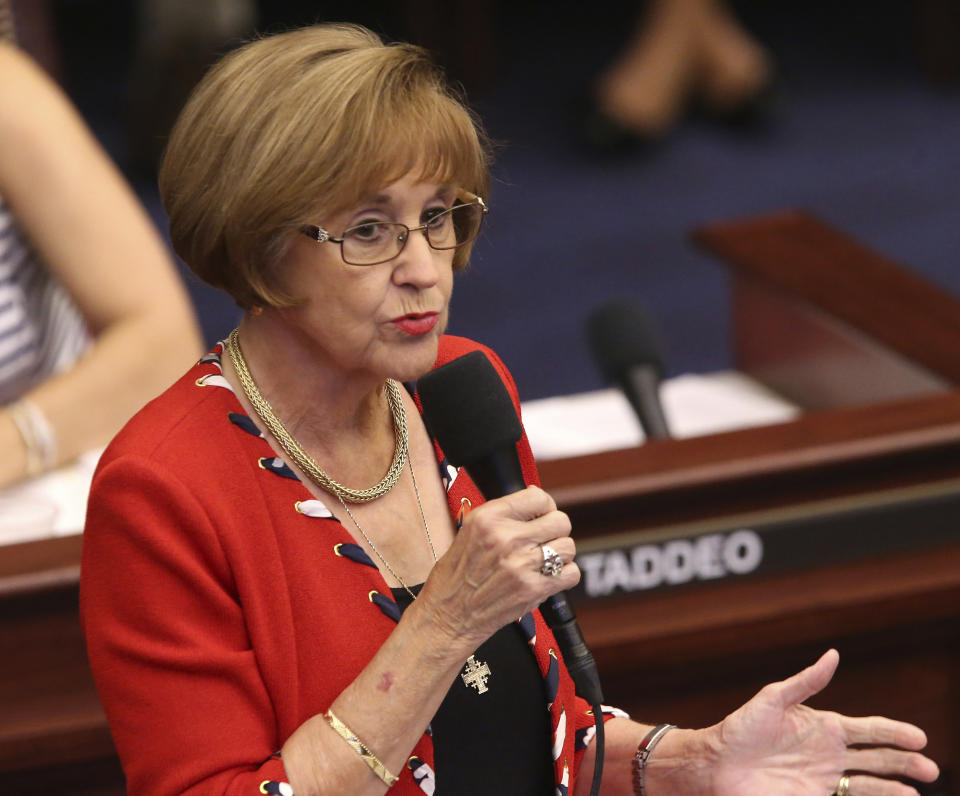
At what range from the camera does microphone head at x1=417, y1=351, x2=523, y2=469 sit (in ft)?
3.52

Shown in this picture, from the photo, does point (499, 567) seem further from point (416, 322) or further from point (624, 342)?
point (624, 342)

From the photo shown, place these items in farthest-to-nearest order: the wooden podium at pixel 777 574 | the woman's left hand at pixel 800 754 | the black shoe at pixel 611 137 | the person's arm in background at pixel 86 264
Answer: the black shoe at pixel 611 137 < the person's arm in background at pixel 86 264 < the wooden podium at pixel 777 574 < the woman's left hand at pixel 800 754

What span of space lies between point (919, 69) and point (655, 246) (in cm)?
147

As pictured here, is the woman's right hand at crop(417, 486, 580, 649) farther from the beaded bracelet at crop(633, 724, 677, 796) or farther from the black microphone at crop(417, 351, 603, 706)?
the beaded bracelet at crop(633, 724, 677, 796)

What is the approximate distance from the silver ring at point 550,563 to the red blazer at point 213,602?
0.16 metres

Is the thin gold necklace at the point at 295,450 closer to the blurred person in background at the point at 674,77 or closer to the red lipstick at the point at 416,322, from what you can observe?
the red lipstick at the point at 416,322

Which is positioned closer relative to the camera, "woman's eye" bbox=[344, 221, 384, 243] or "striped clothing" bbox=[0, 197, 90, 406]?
"woman's eye" bbox=[344, 221, 384, 243]

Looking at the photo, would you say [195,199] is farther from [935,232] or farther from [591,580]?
[935,232]

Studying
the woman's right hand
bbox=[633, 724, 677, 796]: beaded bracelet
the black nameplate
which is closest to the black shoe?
the black nameplate

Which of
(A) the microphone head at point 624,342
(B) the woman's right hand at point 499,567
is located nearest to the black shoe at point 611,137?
(A) the microphone head at point 624,342

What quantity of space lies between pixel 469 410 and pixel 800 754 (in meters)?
0.43

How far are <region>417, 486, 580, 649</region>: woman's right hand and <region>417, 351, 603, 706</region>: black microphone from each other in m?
0.05

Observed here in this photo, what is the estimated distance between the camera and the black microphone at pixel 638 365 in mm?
1849

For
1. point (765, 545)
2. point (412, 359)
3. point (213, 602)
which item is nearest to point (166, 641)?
point (213, 602)
